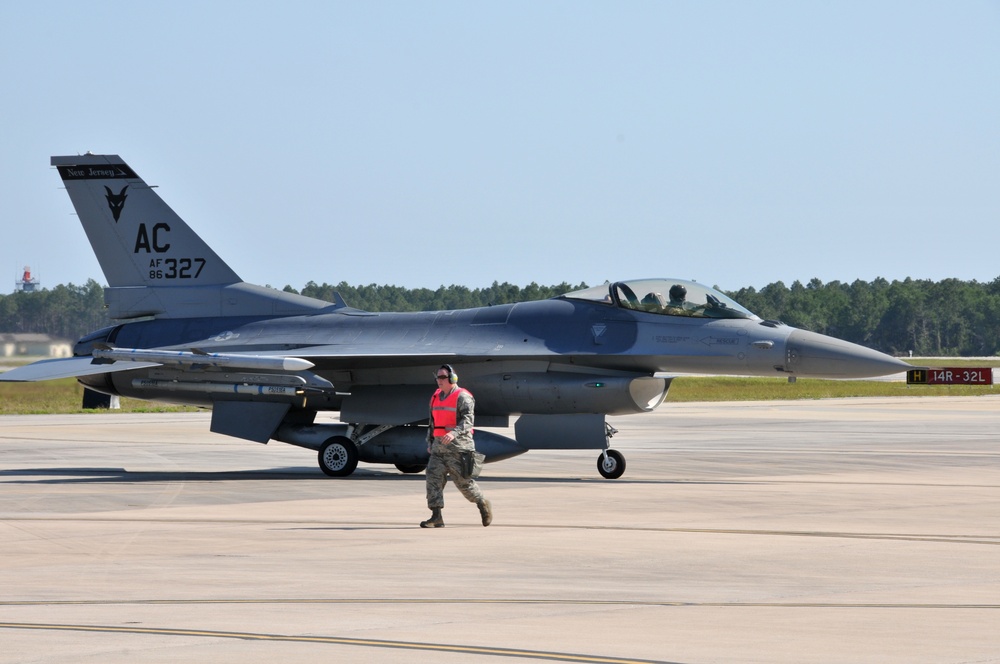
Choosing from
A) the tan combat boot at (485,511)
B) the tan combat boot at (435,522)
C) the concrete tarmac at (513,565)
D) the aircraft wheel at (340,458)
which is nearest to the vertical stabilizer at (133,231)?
the concrete tarmac at (513,565)

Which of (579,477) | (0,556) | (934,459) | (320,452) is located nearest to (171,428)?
(320,452)

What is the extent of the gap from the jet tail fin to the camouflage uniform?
9.66 m

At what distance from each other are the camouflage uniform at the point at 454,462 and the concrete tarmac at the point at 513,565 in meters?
0.42

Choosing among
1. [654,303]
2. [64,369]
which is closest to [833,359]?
[654,303]

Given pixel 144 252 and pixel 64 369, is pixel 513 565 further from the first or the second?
pixel 144 252

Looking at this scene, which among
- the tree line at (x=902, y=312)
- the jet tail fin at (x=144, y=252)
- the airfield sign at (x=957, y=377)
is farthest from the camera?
the tree line at (x=902, y=312)

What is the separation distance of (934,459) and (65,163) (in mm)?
15873

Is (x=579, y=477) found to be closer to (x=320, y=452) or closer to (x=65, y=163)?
(x=320, y=452)

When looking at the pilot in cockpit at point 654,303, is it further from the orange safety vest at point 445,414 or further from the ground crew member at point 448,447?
the orange safety vest at point 445,414

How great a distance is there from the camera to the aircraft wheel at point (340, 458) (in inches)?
802

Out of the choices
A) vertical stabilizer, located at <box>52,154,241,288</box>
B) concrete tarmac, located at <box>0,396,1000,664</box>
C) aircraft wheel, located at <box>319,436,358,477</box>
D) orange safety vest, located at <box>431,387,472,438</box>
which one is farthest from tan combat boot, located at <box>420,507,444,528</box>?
vertical stabilizer, located at <box>52,154,241,288</box>

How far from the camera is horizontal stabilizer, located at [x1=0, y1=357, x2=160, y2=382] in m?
19.7

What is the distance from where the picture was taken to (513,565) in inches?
415

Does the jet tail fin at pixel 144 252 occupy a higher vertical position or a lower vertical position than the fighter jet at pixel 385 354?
higher
